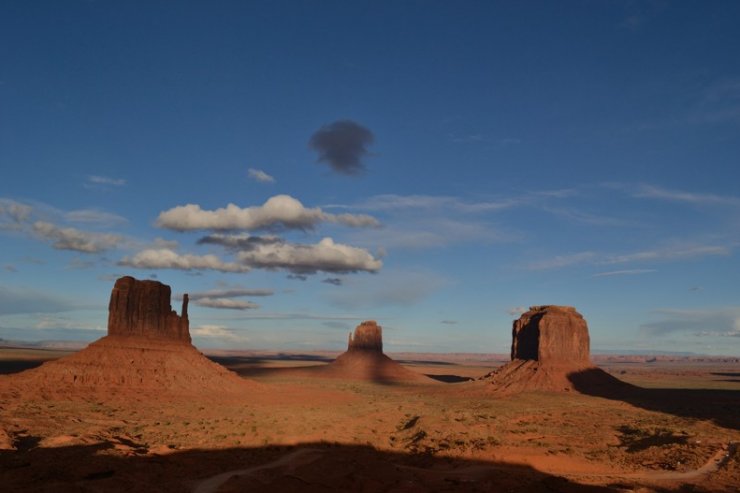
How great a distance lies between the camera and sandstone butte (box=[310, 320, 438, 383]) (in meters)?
110

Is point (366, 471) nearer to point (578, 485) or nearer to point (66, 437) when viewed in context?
point (578, 485)

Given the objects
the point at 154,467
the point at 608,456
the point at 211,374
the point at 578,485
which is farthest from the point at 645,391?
the point at 154,467

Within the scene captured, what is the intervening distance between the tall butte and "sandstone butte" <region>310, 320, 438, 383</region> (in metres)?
49.5

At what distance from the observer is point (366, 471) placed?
25141 mm

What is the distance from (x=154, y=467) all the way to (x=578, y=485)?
61.3 feet

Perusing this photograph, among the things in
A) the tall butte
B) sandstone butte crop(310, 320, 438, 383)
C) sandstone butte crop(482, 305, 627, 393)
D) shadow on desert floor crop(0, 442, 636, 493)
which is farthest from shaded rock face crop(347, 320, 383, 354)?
shadow on desert floor crop(0, 442, 636, 493)

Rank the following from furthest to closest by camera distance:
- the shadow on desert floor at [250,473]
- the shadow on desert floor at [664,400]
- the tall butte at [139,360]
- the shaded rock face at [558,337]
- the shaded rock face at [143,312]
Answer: the shaded rock face at [558,337]
the shaded rock face at [143,312]
the tall butte at [139,360]
the shadow on desert floor at [664,400]
the shadow on desert floor at [250,473]

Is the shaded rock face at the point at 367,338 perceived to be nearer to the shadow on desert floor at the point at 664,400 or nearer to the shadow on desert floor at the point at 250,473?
the shadow on desert floor at the point at 664,400

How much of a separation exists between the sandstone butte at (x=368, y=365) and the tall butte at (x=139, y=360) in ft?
162

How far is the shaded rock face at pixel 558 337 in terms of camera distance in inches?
3130

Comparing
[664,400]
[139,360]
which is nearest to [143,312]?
[139,360]

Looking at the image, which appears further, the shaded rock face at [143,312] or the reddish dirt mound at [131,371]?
the shaded rock face at [143,312]

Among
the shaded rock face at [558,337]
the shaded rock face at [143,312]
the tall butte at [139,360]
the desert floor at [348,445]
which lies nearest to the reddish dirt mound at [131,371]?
the tall butte at [139,360]

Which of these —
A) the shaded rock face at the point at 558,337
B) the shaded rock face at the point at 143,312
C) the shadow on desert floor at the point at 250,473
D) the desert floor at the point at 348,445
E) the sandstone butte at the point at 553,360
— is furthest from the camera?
the shaded rock face at the point at 558,337
